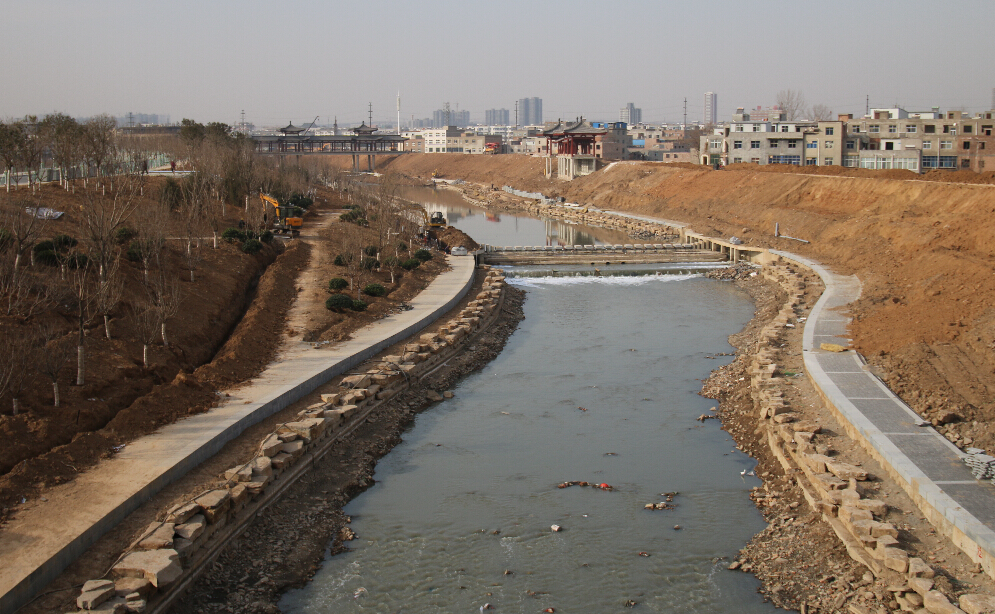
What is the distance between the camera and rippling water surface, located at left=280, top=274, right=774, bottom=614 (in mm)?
11828

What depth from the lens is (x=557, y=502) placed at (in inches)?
573

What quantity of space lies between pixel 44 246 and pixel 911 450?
20.0 metres

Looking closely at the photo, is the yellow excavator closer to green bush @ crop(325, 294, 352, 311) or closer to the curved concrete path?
green bush @ crop(325, 294, 352, 311)

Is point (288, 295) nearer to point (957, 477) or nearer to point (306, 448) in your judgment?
point (306, 448)

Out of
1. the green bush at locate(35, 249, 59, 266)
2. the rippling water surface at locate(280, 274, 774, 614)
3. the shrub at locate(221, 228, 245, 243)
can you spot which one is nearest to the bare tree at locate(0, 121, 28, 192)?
the shrub at locate(221, 228, 245, 243)

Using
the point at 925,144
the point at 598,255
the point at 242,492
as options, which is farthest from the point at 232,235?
the point at 925,144

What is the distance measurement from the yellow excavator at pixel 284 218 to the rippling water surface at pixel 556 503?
58.9 feet

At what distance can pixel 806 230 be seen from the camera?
1718 inches

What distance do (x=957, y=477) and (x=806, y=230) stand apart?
32734 mm

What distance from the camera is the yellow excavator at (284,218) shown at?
38969 mm

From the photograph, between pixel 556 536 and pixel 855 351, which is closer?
pixel 556 536

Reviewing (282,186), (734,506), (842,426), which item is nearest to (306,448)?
(734,506)

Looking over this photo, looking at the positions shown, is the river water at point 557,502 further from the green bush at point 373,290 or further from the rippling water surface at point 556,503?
the green bush at point 373,290

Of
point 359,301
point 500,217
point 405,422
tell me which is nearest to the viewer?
point 405,422
